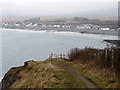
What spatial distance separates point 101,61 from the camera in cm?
1270

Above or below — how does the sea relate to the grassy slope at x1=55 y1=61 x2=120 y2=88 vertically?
below

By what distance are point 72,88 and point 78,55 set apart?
10.3 m

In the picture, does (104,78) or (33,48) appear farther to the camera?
(33,48)

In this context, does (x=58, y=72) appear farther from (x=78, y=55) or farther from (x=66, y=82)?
(x=78, y=55)

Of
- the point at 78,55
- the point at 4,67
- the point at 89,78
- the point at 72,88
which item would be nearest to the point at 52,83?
the point at 72,88

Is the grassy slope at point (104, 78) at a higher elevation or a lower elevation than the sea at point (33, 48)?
higher

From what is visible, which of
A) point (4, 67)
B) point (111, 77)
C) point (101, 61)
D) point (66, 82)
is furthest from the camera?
point (4, 67)

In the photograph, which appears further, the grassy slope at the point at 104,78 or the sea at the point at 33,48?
the sea at the point at 33,48

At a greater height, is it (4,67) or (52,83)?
(52,83)

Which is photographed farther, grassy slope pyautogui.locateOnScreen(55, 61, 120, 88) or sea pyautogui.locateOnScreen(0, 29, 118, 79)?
sea pyautogui.locateOnScreen(0, 29, 118, 79)

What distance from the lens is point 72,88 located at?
8195 mm

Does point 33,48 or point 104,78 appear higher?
point 104,78

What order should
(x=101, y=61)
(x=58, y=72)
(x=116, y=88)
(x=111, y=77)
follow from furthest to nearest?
(x=101, y=61), (x=58, y=72), (x=111, y=77), (x=116, y=88)

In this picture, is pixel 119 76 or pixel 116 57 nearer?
pixel 119 76
